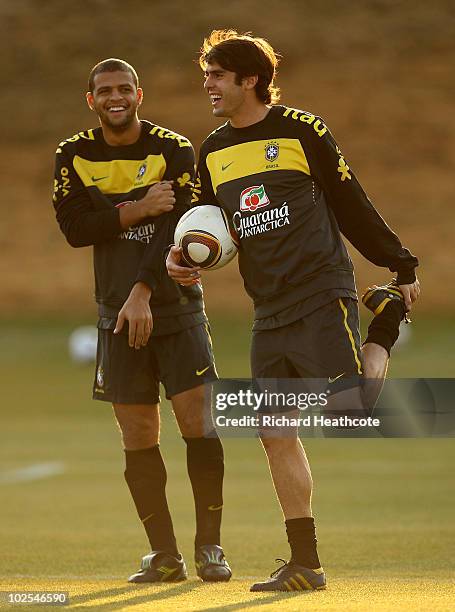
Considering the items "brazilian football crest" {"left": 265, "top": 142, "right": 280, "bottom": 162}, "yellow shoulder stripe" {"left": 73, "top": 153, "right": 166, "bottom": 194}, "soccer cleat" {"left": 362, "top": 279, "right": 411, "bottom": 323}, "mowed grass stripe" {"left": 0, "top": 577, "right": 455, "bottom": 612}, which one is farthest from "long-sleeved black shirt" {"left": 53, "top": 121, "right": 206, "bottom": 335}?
"mowed grass stripe" {"left": 0, "top": 577, "right": 455, "bottom": 612}

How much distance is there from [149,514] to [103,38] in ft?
96.6

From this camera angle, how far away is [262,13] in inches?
1369

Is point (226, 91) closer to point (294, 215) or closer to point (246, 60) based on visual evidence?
point (246, 60)

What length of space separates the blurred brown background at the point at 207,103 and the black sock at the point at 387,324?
802 inches

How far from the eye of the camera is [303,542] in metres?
5.59

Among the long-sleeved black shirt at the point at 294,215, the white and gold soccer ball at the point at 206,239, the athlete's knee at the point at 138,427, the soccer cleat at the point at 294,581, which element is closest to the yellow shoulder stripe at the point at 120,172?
the white and gold soccer ball at the point at 206,239

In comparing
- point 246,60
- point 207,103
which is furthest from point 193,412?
point 207,103

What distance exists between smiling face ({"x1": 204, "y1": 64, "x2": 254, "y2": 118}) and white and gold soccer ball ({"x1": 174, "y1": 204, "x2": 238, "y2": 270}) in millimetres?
409

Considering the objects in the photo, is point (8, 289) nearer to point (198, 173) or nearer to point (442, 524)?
point (442, 524)

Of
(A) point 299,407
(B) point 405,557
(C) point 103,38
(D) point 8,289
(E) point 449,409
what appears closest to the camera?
(A) point 299,407

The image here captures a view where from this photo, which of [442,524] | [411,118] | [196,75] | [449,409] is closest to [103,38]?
[196,75]

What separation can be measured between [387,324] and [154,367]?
1.16 meters

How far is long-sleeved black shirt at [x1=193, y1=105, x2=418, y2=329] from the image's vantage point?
5.55 m

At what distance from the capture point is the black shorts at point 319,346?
5.54 meters
